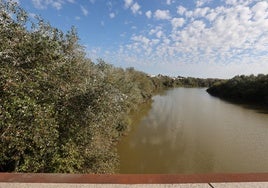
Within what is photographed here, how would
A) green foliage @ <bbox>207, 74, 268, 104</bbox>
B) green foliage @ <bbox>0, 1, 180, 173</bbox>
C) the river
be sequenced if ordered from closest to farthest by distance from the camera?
green foliage @ <bbox>0, 1, 180, 173</bbox>
the river
green foliage @ <bbox>207, 74, 268, 104</bbox>

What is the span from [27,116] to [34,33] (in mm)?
2911

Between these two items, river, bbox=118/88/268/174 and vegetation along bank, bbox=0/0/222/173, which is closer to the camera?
vegetation along bank, bbox=0/0/222/173

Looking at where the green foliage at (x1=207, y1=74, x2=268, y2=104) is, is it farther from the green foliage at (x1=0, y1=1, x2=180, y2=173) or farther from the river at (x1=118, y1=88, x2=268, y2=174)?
the green foliage at (x1=0, y1=1, x2=180, y2=173)

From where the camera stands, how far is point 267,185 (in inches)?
75.3

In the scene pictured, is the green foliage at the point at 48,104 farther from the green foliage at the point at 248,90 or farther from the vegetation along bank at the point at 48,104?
the green foliage at the point at 248,90

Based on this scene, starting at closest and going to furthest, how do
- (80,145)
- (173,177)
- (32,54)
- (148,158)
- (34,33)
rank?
(173,177) → (32,54) → (34,33) → (80,145) → (148,158)

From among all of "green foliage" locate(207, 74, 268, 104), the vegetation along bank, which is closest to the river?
the vegetation along bank

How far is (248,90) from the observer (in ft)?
148

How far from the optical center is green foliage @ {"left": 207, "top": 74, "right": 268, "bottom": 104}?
136 ft

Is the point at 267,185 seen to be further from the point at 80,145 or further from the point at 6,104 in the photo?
the point at 80,145

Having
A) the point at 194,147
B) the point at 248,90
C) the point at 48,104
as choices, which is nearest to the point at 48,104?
the point at 48,104

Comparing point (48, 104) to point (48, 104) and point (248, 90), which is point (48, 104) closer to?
point (48, 104)

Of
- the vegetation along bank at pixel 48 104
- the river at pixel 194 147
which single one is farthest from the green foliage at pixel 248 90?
the vegetation along bank at pixel 48 104

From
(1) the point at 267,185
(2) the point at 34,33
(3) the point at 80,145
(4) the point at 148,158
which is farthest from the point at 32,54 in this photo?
(4) the point at 148,158
